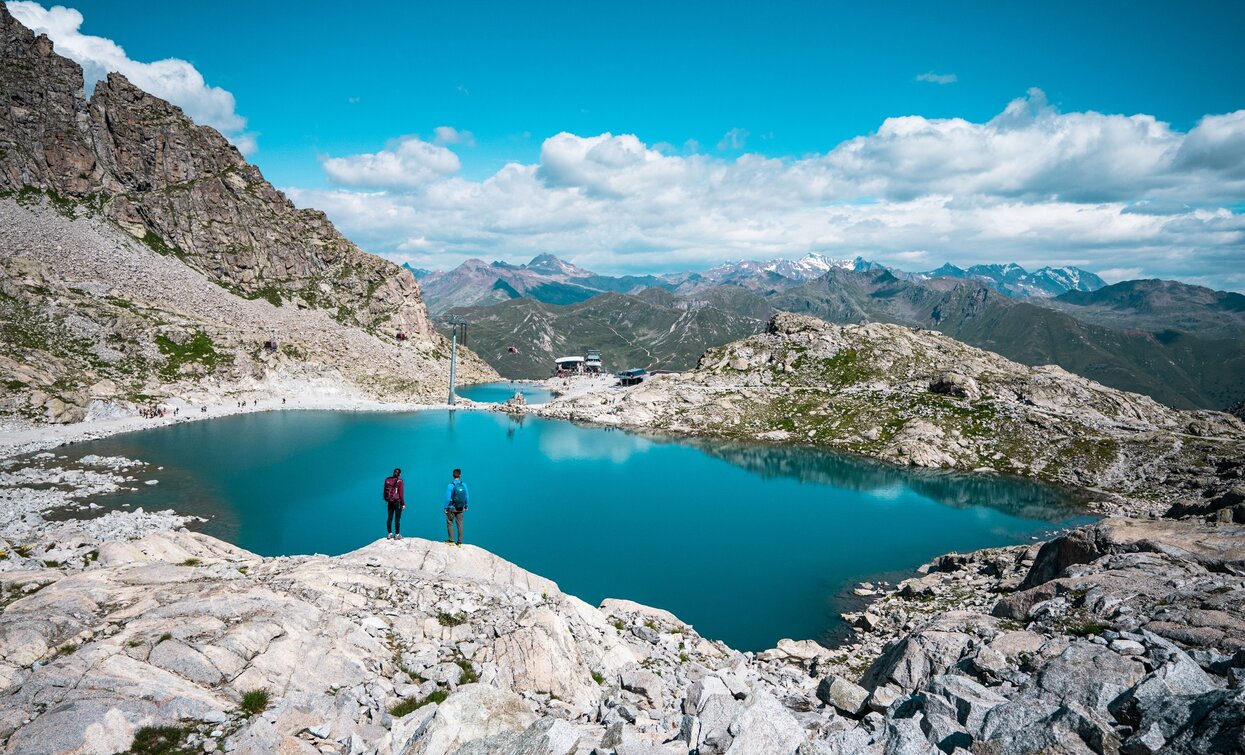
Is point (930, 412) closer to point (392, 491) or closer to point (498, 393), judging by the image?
point (392, 491)

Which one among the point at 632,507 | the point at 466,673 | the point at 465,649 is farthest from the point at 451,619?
the point at 632,507

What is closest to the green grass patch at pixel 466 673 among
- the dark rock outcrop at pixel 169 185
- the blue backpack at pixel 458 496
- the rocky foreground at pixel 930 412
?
the blue backpack at pixel 458 496

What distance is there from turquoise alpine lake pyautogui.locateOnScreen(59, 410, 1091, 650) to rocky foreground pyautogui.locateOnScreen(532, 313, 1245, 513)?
767cm

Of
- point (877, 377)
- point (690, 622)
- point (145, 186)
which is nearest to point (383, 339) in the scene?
point (145, 186)

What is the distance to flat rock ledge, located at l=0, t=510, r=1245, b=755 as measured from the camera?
35.5 feet

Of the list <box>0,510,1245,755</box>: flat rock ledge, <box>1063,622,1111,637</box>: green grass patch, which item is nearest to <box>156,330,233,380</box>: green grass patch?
<box>0,510,1245,755</box>: flat rock ledge

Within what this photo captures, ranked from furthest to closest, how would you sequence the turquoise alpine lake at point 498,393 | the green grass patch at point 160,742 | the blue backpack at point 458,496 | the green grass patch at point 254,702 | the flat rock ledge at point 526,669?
the turquoise alpine lake at point 498,393 → the blue backpack at point 458,496 → the green grass patch at point 254,702 → the green grass patch at point 160,742 → the flat rock ledge at point 526,669

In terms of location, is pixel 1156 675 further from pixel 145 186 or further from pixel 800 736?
pixel 145 186

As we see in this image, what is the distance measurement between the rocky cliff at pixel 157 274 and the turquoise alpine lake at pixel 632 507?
17.0 m

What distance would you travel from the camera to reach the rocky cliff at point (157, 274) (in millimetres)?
94062

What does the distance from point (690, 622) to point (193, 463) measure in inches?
2420

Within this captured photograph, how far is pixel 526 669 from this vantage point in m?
16.8

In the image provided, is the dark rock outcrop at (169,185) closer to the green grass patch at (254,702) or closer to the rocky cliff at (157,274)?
the rocky cliff at (157,274)

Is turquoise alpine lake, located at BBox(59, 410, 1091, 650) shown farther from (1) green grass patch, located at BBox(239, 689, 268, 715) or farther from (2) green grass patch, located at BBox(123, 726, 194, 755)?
(2) green grass patch, located at BBox(123, 726, 194, 755)
